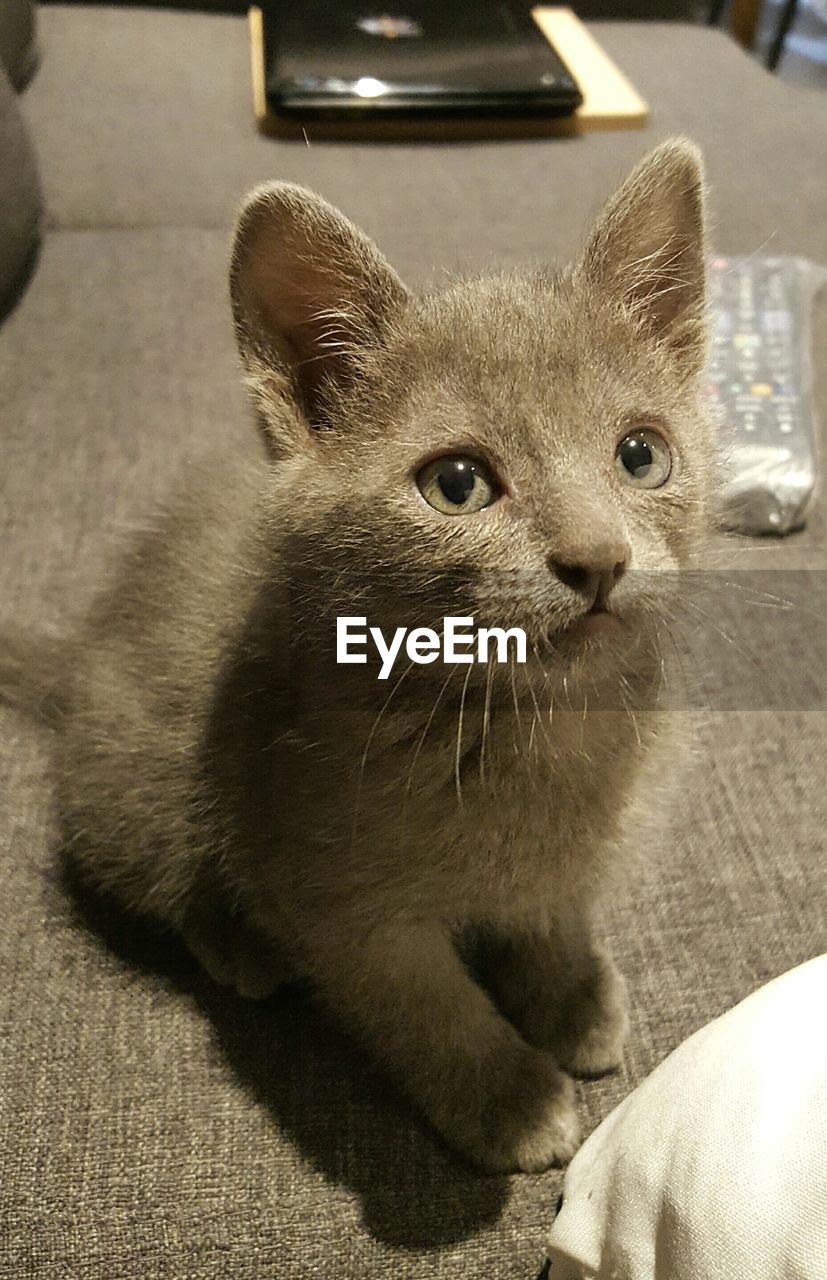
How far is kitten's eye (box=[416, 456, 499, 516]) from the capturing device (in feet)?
1.87

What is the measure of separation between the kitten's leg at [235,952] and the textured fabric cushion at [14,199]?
96 cm

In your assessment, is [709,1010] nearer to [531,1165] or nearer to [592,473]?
[531,1165]

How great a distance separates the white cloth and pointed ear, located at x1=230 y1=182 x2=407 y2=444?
1.52ft

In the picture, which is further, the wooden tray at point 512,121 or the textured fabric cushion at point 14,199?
the wooden tray at point 512,121

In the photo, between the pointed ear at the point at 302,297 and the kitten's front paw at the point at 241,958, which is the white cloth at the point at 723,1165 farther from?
the pointed ear at the point at 302,297

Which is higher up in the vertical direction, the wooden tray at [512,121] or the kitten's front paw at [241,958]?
the wooden tray at [512,121]

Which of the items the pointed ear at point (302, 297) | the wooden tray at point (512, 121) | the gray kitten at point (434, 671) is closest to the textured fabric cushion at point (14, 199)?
the wooden tray at point (512, 121)

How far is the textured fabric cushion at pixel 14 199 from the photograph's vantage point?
135 centimetres

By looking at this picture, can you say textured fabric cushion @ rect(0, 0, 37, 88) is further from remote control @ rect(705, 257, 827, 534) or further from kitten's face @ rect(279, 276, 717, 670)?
kitten's face @ rect(279, 276, 717, 670)

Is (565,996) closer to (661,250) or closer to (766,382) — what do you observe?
(661,250)

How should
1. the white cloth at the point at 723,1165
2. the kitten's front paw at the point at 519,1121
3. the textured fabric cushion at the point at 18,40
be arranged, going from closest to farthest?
the white cloth at the point at 723,1165
the kitten's front paw at the point at 519,1121
the textured fabric cushion at the point at 18,40

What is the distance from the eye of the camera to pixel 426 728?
2.05 feet

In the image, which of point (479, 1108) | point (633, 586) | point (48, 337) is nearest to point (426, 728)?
point (633, 586)

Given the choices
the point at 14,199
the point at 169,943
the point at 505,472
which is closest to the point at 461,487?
the point at 505,472
